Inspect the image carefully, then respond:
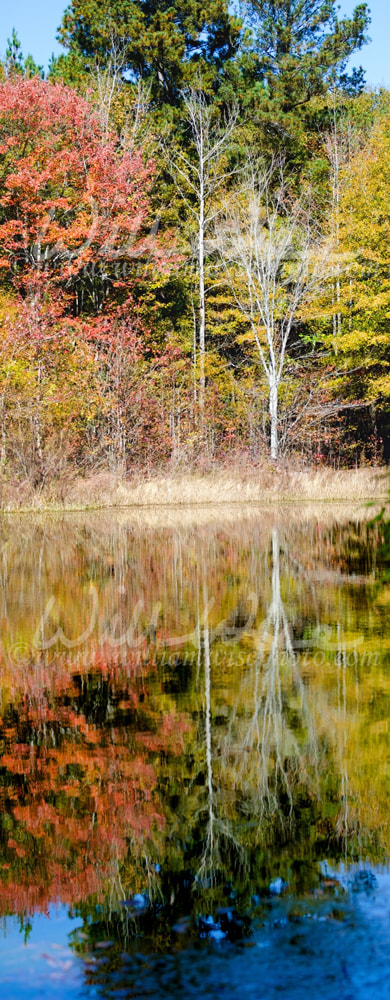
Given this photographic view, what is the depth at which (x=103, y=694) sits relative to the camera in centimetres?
648

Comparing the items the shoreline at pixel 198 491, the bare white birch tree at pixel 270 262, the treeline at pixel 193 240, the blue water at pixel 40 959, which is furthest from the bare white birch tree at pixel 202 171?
the blue water at pixel 40 959

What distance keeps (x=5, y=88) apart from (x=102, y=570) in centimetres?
2276

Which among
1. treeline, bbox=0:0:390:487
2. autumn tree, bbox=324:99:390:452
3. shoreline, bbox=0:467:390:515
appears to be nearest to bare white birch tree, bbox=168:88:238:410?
treeline, bbox=0:0:390:487

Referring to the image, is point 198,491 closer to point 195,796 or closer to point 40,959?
point 195,796

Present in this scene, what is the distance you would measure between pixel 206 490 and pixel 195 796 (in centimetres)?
2115

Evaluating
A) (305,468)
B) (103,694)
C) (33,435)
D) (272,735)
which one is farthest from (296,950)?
(305,468)

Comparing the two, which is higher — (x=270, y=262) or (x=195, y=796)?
(x=270, y=262)

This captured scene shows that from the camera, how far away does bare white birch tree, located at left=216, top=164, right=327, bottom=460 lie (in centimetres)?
3059

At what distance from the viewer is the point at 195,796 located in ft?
14.8

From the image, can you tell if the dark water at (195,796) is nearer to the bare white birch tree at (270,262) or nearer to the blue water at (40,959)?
the blue water at (40,959)

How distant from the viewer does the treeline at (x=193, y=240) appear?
1147 inches

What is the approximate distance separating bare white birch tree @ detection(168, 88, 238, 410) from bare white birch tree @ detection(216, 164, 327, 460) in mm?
820

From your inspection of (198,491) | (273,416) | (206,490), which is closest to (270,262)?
(273,416)

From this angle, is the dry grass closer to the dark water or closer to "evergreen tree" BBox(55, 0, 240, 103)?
the dark water
